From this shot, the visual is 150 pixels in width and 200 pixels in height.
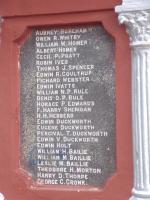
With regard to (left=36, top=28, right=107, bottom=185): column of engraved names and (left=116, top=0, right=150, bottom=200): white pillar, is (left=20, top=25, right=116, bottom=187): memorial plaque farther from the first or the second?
(left=116, top=0, right=150, bottom=200): white pillar

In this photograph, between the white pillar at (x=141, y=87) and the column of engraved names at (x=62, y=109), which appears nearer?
the white pillar at (x=141, y=87)

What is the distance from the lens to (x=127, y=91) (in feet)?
16.8

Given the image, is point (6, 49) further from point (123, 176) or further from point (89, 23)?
point (123, 176)

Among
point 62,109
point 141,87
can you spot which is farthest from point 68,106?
point 141,87

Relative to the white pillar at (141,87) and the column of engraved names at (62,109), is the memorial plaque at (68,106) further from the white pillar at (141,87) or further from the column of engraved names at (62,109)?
the white pillar at (141,87)

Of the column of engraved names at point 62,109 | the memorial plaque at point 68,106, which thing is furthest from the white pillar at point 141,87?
the column of engraved names at point 62,109

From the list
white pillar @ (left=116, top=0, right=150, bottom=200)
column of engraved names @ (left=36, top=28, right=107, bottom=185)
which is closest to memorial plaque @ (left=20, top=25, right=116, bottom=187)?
column of engraved names @ (left=36, top=28, right=107, bottom=185)

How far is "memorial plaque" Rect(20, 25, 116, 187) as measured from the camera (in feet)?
17.3

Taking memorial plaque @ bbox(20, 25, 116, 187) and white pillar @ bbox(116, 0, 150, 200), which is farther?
memorial plaque @ bbox(20, 25, 116, 187)

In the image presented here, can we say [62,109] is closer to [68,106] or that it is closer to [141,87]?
[68,106]

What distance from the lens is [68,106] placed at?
211 inches

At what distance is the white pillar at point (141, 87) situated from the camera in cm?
498

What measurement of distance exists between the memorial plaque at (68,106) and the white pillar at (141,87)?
10.6 inches

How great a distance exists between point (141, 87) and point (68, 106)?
70cm
